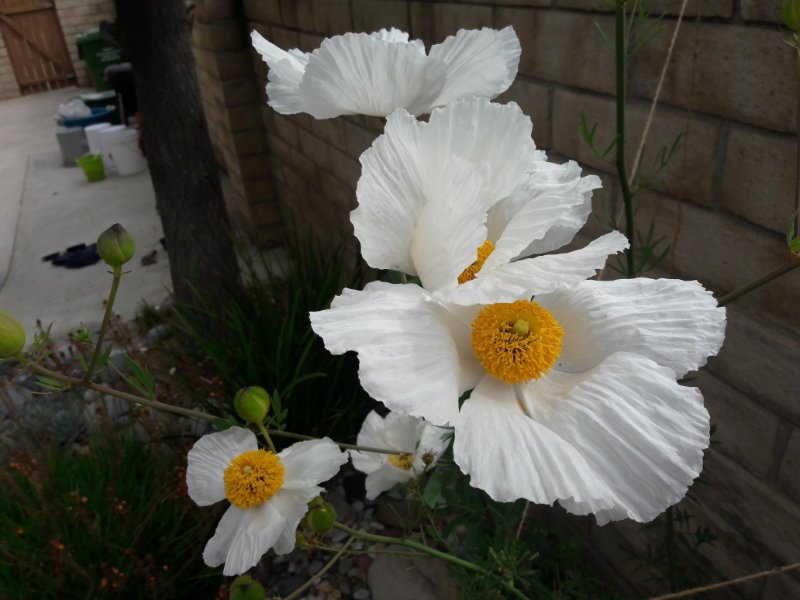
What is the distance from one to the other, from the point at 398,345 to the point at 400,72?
0.31 m

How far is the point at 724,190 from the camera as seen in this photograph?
1360mm

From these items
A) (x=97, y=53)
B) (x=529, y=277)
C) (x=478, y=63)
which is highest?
(x=478, y=63)

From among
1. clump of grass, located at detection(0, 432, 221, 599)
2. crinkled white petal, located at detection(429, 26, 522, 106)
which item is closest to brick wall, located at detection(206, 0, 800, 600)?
crinkled white petal, located at detection(429, 26, 522, 106)

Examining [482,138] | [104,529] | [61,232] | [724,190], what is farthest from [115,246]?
[61,232]

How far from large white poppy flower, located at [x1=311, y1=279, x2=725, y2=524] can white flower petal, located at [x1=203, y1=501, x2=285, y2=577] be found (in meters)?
0.46

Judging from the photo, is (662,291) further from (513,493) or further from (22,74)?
(22,74)

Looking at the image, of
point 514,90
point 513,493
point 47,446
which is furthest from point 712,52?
point 47,446

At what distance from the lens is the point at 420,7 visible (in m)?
2.31

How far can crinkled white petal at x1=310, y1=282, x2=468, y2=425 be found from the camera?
531 millimetres

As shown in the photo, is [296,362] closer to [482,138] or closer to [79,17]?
[482,138]

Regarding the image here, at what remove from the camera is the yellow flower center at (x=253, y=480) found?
0.97 metres

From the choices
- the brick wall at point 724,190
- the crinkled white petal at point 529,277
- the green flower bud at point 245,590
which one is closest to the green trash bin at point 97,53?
the brick wall at point 724,190

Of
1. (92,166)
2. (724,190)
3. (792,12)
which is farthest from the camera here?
(92,166)

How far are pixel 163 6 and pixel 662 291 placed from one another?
2.64 metres
